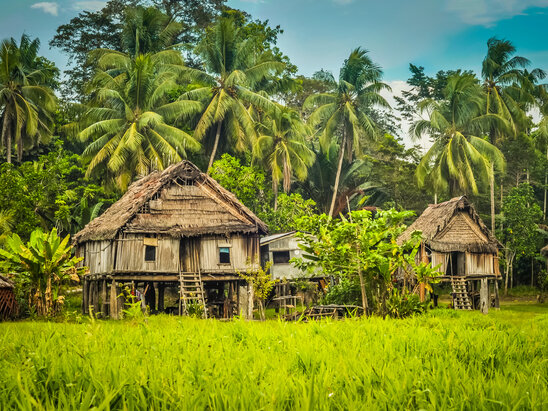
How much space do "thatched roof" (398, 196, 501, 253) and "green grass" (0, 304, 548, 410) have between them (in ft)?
69.9

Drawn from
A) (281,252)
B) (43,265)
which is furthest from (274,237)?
(43,265)

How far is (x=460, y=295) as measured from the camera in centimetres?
2648

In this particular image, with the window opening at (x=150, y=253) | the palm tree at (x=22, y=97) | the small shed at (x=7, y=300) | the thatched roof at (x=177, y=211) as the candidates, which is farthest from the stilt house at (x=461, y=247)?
the palm tree at (x=22, y=97)

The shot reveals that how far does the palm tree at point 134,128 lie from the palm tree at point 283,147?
5054 mm

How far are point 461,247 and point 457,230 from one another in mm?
852

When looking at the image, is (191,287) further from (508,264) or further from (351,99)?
(508,264)

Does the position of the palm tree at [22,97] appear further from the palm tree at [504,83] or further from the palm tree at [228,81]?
the palm tree at [504,83]

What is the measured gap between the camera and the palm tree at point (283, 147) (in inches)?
1302

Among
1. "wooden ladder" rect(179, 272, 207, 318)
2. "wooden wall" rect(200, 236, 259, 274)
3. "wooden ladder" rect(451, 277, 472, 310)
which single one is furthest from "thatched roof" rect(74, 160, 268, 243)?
"wooden ladder" rect(451, 277, 472, 310)

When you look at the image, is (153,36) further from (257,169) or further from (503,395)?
(503,395)

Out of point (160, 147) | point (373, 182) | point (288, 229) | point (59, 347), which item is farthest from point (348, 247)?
point (373, 182)

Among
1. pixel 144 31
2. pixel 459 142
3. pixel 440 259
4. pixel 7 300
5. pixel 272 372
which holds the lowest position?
pixel 7 300

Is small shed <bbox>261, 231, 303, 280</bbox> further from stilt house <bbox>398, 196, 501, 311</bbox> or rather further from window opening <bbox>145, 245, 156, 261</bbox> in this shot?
window opening <bbox>145, 245, 156, 261</bbox>

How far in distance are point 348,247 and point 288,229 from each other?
1971 cm
